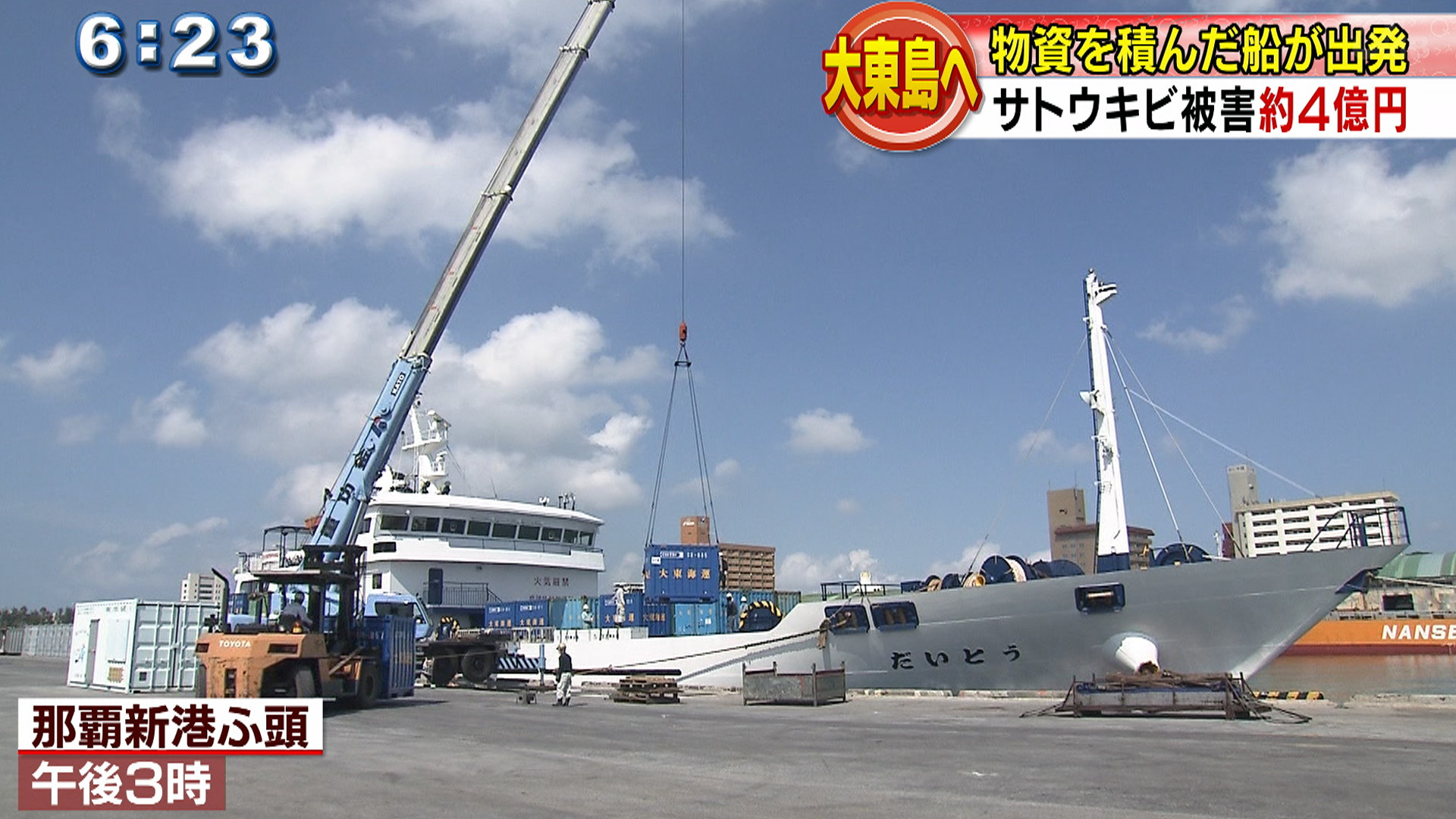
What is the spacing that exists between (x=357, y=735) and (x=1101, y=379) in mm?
18997

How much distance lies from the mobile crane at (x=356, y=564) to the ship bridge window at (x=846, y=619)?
1019 cm

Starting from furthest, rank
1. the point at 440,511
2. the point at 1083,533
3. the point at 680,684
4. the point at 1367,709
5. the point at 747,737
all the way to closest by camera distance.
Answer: the point at 1083,533, the point at 440,511, the point at 680,684, the point at 1367,709, the point at 747,737

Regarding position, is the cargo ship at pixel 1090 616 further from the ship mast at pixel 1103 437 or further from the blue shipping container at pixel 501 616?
the blue shipping container at pixel 501 616

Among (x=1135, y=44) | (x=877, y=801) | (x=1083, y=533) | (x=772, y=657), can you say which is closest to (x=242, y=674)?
(x=772, y=657)

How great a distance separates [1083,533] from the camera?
107 meters

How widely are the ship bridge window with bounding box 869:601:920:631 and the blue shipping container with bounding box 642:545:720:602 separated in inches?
321

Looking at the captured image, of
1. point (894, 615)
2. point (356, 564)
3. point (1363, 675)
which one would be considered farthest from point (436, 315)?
point (1363, 675)

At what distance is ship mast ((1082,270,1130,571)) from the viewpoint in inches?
930

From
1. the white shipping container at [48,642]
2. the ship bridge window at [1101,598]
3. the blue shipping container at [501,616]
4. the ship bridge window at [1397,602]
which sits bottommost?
the white shipping container at [48,642]

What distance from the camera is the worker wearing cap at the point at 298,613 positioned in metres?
19.7

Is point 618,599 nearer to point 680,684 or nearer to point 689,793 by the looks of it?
point 680,684

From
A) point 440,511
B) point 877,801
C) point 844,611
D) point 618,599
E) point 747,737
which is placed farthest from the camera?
point 440,511

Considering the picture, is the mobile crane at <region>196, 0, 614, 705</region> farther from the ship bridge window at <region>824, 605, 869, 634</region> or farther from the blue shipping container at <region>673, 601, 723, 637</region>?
the ship bridge window at <region>824, 605, 869, 634</region>
